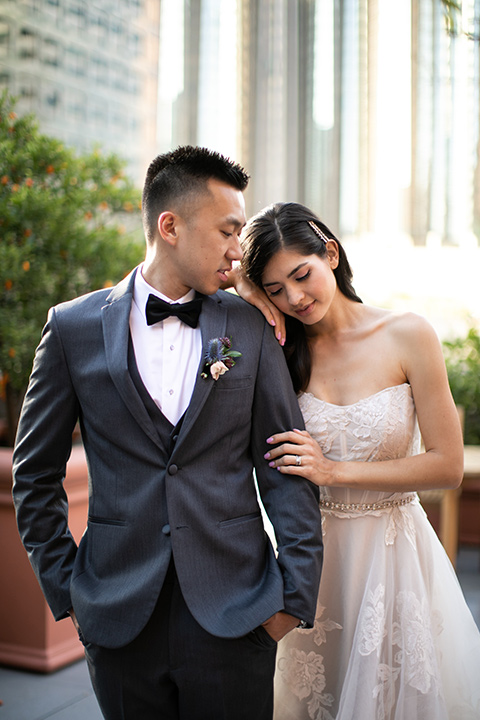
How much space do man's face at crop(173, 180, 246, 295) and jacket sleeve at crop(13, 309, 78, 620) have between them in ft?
1.16

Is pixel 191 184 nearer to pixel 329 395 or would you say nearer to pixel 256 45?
pixel 329 395

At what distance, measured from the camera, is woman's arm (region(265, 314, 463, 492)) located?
186 cm

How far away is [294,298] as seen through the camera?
1819 millimetres

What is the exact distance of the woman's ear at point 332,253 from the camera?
1997 mm

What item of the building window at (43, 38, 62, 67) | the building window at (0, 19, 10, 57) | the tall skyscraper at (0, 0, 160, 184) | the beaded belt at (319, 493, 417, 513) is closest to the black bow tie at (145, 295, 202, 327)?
the beaded belt at (319, 493, 417, 513)

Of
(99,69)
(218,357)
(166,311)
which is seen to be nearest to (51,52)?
(99,69)

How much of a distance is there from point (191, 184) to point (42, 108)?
367 centimetres

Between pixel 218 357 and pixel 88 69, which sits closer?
pixel 218 357

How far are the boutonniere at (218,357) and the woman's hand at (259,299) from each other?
196mm

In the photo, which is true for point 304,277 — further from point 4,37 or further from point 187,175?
point 4,37

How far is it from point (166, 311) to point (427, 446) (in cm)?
81

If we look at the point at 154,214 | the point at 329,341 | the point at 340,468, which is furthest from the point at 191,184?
the point at 340,468

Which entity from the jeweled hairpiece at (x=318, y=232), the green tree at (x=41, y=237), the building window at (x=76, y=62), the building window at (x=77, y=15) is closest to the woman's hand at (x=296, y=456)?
the jeweled hairpiece at (x=318, y=232)

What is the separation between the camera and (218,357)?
1.61 meters
